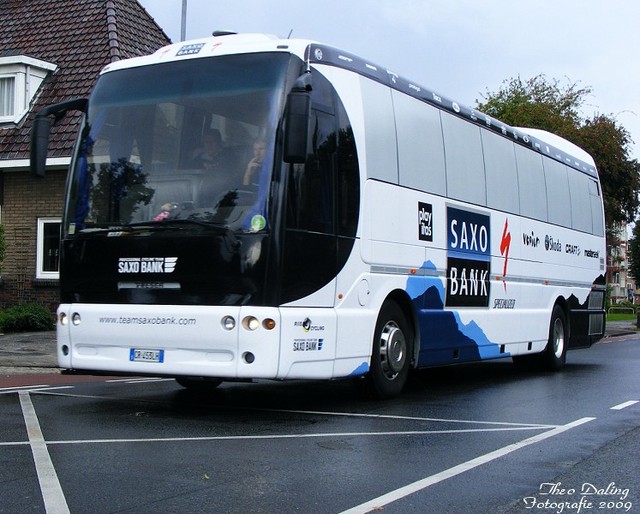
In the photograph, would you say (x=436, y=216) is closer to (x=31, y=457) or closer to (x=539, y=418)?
(x=539, y=418)

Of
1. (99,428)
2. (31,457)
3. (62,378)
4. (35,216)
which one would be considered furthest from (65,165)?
(31,457)

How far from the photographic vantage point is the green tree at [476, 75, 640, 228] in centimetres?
3175

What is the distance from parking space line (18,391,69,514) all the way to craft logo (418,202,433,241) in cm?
480

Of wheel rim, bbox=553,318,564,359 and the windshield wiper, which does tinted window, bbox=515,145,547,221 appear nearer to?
wheel rim, bbox=553,318,564,359

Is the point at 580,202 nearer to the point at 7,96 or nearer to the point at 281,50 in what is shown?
the point at 281,50

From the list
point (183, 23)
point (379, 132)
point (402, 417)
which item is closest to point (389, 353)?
point (402, 417)

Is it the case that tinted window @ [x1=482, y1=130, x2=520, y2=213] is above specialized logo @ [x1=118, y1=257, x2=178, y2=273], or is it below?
above

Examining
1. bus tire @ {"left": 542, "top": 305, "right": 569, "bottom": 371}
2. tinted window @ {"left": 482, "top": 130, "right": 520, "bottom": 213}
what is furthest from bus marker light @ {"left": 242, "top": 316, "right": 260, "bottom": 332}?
bus tire @ {"left": 542, "top": 305, "right": 569, "bottom": 371}

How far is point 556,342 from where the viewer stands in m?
16.0

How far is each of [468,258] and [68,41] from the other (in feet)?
50.2

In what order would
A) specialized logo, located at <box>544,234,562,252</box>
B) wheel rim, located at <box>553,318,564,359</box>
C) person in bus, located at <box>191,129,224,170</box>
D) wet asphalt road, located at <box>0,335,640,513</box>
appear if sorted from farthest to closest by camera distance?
wheel rim, located at <box>553,318,564,359</box>, specialized logo, located at <box>544,234,562,252</box>, person in bus, located at <box>191,129,224,170</box>, wet asphalt road, located at <box>0,335,640,513</box>

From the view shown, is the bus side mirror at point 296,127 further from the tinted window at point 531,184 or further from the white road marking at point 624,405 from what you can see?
the tinted window at point 531,184

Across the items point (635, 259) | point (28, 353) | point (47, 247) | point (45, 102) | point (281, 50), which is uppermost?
point (45, 102)

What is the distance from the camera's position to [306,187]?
930 centimetres
